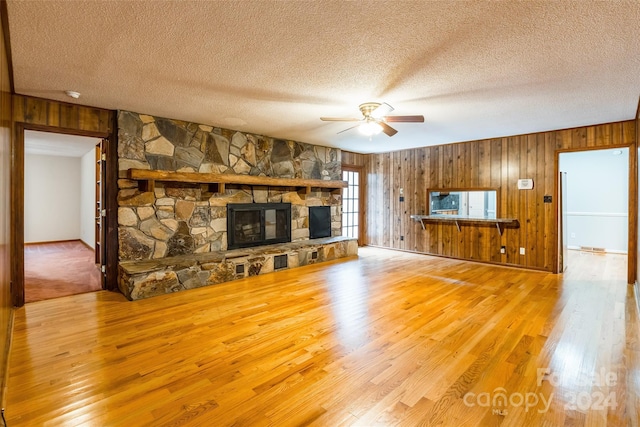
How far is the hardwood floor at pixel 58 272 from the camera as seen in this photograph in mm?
4066

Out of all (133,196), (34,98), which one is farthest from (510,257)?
(34,98)

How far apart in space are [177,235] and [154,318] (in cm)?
168

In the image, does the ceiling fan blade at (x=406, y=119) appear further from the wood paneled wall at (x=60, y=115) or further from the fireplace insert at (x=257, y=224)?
the wood paneled wall at (x=60, y=115)

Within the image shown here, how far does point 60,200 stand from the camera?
8242mm

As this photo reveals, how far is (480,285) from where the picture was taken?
4.36 m

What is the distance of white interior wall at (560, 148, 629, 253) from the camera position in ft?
22.1

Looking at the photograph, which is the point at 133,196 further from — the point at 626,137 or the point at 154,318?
the point at 626,137

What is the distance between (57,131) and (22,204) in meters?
0.93

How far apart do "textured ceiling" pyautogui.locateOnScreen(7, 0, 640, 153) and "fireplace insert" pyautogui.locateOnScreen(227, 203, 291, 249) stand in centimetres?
174

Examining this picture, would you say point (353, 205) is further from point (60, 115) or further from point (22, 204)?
point (22, 204)

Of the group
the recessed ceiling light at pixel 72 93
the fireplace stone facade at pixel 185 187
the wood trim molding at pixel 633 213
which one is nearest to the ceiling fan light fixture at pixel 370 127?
the fireplace stone facade at pixel 185 187

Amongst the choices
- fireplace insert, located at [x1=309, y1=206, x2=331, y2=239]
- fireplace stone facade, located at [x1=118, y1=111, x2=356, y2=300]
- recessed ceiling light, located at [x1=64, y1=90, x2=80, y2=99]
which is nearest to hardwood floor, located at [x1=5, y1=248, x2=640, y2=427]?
fireplace stone facade, located at [x1=118, y1=111, x2=356, y2=300]

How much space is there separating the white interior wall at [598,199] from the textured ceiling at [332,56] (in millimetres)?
3523

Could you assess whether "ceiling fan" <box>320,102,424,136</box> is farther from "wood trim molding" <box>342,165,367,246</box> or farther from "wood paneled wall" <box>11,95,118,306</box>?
"wood trim molding" <box>342,165,367,246</box>
